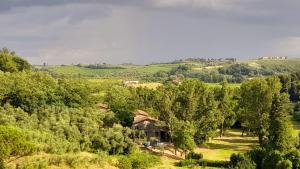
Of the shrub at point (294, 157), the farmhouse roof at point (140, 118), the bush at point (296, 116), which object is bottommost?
the bush at point (296, 116)

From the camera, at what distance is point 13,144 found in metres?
47.9

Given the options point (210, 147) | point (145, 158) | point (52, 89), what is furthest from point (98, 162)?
point (210, 147)

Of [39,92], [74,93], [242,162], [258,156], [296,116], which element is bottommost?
[296,116]

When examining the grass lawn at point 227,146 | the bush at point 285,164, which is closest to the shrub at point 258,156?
the bush at point 285,164

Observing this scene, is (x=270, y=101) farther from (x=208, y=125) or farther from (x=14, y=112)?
(x=14, y=112)

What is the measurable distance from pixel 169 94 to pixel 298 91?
84.2 m

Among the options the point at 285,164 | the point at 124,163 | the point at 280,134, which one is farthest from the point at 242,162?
the point at 124,163

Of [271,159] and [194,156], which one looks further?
[194,156]

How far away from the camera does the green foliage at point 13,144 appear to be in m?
47.0

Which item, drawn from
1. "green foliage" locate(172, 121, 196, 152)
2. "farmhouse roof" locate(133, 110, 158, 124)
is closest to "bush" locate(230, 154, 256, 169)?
"green foliage" locate(172, 121, 196, 152)

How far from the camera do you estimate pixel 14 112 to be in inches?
2425

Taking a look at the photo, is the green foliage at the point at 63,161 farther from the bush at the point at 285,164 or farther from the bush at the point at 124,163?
the bush at the point at 285,164

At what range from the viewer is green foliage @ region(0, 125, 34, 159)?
4697 centimetres

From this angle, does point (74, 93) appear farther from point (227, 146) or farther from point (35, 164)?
point (227, 146)
